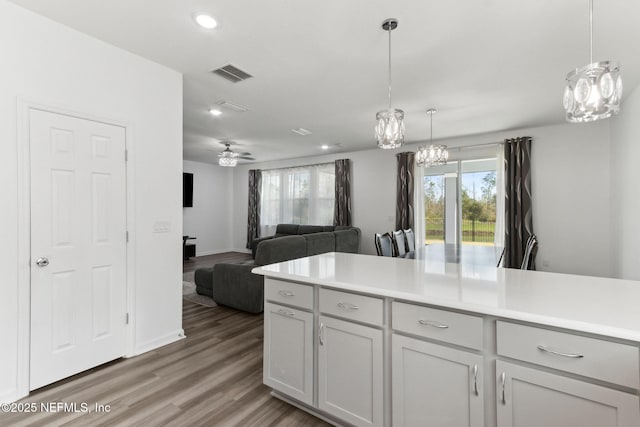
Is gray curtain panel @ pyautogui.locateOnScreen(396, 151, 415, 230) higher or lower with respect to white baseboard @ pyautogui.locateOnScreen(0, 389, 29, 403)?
higher

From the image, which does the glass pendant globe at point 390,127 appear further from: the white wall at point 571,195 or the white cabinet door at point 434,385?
the white wall at point 571,195

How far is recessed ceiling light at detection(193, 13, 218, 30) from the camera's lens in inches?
85.5

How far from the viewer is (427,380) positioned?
1474mm

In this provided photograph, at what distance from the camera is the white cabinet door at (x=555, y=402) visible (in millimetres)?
1085

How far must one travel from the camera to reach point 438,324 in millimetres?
1429

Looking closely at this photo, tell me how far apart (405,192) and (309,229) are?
97.2 inches

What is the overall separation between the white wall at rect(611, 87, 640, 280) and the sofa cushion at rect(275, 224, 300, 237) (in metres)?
5.84

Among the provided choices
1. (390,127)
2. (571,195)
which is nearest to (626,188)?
(571,195)

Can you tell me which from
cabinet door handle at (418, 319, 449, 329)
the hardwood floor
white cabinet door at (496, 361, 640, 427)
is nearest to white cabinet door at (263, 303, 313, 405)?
the hardwood floor

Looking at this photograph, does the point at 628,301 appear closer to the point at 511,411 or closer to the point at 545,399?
the point at 545,399

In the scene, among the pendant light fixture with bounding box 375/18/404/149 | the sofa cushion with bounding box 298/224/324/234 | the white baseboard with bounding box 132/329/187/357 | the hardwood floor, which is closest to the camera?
the hardwood floor

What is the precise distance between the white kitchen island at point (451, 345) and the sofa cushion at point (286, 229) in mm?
5542

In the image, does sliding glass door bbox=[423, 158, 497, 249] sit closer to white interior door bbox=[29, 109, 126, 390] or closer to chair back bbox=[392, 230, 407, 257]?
chair back bbox=[392, 230, 407, 257]

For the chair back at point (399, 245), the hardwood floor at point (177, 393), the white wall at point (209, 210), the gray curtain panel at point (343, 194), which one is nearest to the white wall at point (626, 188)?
the chair back at point (399, 245)
